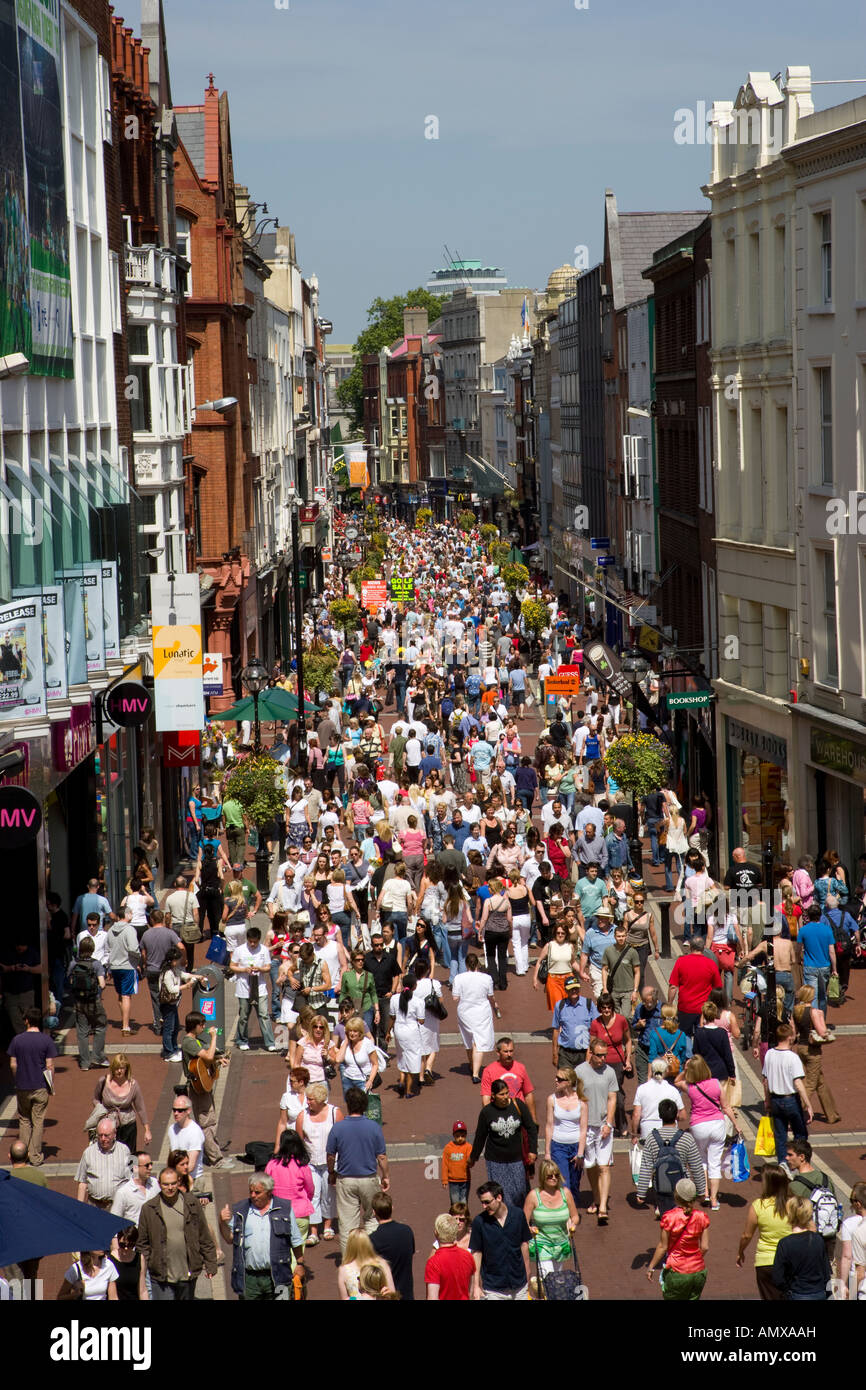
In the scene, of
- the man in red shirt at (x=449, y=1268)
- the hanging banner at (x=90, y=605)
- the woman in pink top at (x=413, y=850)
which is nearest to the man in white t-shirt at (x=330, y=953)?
the woman in pink top at (x=413, y=850)

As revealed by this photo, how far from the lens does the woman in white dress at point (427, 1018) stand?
58.6ft

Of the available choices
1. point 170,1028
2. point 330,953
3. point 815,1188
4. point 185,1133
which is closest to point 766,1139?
point 815,1188

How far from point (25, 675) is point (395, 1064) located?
5.50 metres

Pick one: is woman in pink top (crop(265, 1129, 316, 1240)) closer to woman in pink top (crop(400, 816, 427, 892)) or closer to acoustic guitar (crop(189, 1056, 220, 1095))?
acoustic guitar (crop(189, 1056, 220, 1095))

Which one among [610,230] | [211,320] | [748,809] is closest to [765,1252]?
[748,809]

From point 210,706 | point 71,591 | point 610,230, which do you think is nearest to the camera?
point 71,591

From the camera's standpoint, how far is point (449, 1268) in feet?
35.4

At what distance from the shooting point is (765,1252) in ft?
38.1

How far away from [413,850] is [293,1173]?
11985 mm

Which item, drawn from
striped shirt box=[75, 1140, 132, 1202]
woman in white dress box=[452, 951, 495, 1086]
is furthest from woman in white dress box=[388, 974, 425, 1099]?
striped shirt box=[75, 1140, 132, 1202]

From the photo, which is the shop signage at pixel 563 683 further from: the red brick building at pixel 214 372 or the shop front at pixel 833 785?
the red brick building at pixel 214 372

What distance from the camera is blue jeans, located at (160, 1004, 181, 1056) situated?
19.4 m

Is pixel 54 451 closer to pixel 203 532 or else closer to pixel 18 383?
pixel 18 383

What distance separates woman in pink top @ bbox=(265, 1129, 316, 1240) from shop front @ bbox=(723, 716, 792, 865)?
18615 mm
